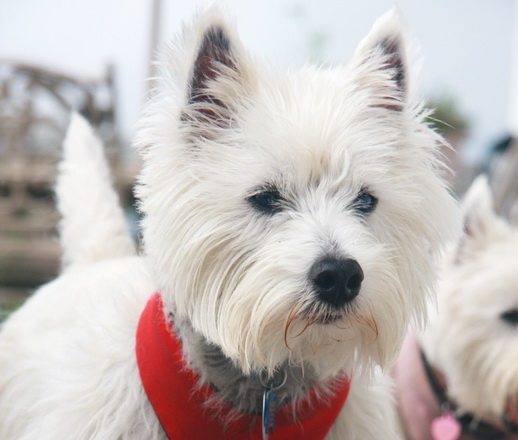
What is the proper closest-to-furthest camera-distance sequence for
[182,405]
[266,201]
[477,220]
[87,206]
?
[266,201] < [182,405] < [87,206] < [477,220]

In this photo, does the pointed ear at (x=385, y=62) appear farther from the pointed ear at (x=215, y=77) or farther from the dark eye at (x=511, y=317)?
the dark eye at (x=511, y=317)

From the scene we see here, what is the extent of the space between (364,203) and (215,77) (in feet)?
1.62

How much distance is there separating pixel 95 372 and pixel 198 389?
0.29 metres

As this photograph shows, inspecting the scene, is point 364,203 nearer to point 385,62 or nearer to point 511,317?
point 385,62

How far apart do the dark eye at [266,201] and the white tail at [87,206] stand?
117 centimetres

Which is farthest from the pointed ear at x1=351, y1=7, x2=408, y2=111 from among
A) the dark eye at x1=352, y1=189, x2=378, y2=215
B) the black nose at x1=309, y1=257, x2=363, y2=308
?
the black nose at x1=309, y1=257, x2=363, y2=308

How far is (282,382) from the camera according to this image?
1666 mm

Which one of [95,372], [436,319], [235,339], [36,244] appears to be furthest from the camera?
[36,244]

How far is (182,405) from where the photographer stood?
1.61m

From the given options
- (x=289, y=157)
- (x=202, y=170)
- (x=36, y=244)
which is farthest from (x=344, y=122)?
(x=36, y=244)

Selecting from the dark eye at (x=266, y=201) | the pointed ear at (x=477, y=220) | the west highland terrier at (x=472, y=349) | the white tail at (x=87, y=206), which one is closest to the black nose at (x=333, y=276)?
the dark eye at (x=266, y=201)

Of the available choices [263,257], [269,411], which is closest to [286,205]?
[263,257]

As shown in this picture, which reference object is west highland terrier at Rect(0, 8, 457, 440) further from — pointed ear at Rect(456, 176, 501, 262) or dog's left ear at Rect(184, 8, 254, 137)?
pointed ear at Rect(456, 176, 501, 262)

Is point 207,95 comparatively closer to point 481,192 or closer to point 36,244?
point 481,192
